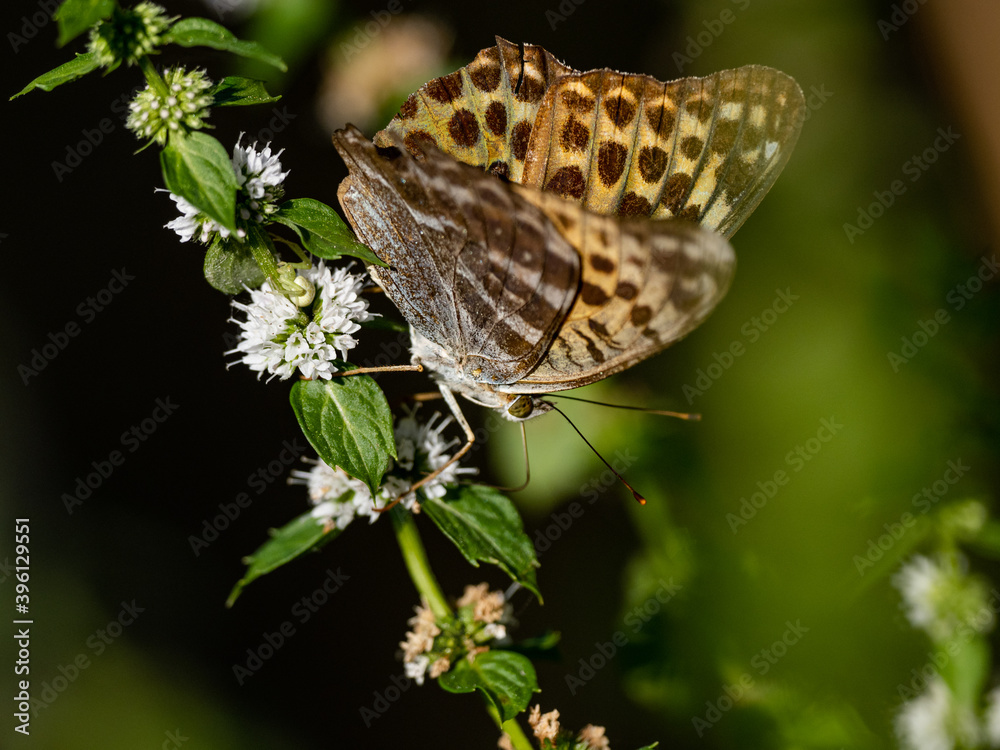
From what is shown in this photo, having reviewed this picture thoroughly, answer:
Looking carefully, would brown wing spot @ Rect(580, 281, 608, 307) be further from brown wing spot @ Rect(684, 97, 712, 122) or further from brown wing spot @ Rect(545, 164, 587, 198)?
brown wing spot @ Rect(684, 97, 712, 122)

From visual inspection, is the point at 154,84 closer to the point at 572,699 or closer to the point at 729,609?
the point at 729,609

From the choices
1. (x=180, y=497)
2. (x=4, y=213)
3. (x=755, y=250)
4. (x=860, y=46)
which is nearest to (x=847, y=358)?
(x=755, y=250)

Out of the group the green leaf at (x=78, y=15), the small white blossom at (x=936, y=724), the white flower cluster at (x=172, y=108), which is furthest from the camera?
the small white blossom at (x=936, y=724)

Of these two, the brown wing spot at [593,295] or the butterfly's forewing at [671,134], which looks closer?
the brown wing spot at [593,295]

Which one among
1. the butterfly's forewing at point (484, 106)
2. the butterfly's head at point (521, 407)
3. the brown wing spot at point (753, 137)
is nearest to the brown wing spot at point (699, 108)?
the brown wing spot at point (753, 137)

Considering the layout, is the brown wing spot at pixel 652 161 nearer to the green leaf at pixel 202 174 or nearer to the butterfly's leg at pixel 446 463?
the butterfly's leg at pixel 446 463
